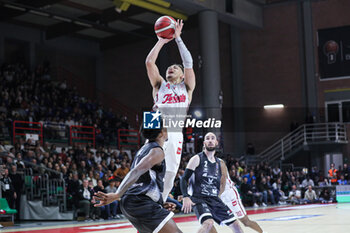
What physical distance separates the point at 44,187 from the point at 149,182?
42.9ft

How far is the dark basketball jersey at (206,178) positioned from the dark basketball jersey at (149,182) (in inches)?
114

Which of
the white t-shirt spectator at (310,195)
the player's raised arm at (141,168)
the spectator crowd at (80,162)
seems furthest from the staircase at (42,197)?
the white t-shirt spectator at (310,195)

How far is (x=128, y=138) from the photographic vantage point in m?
30.0

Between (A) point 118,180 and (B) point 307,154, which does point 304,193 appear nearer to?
(B) point 307,154

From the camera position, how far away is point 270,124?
35.4 meters

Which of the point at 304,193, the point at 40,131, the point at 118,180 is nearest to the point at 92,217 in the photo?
the point at 118,180

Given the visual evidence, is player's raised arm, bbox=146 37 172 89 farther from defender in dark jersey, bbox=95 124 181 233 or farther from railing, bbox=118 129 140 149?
railing, bbox=118 129 140 149

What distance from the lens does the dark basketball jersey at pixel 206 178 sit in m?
8.16

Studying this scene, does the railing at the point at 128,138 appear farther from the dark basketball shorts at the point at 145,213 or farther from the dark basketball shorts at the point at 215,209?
the dark basketball shorts at the point at 145,213

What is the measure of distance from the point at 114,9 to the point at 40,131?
11.4 m

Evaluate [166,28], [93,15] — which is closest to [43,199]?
[166,28]

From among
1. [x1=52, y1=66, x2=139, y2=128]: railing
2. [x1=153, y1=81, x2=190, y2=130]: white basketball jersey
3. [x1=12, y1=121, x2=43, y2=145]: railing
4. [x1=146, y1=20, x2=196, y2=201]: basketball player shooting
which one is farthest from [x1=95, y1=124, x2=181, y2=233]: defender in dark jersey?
[x1=52, y1=66, x2=139, y2=128]: railing

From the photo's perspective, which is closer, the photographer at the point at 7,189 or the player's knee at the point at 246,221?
the player's knee at the point at 246,221

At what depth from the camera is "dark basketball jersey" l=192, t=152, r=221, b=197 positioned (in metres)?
8.16
